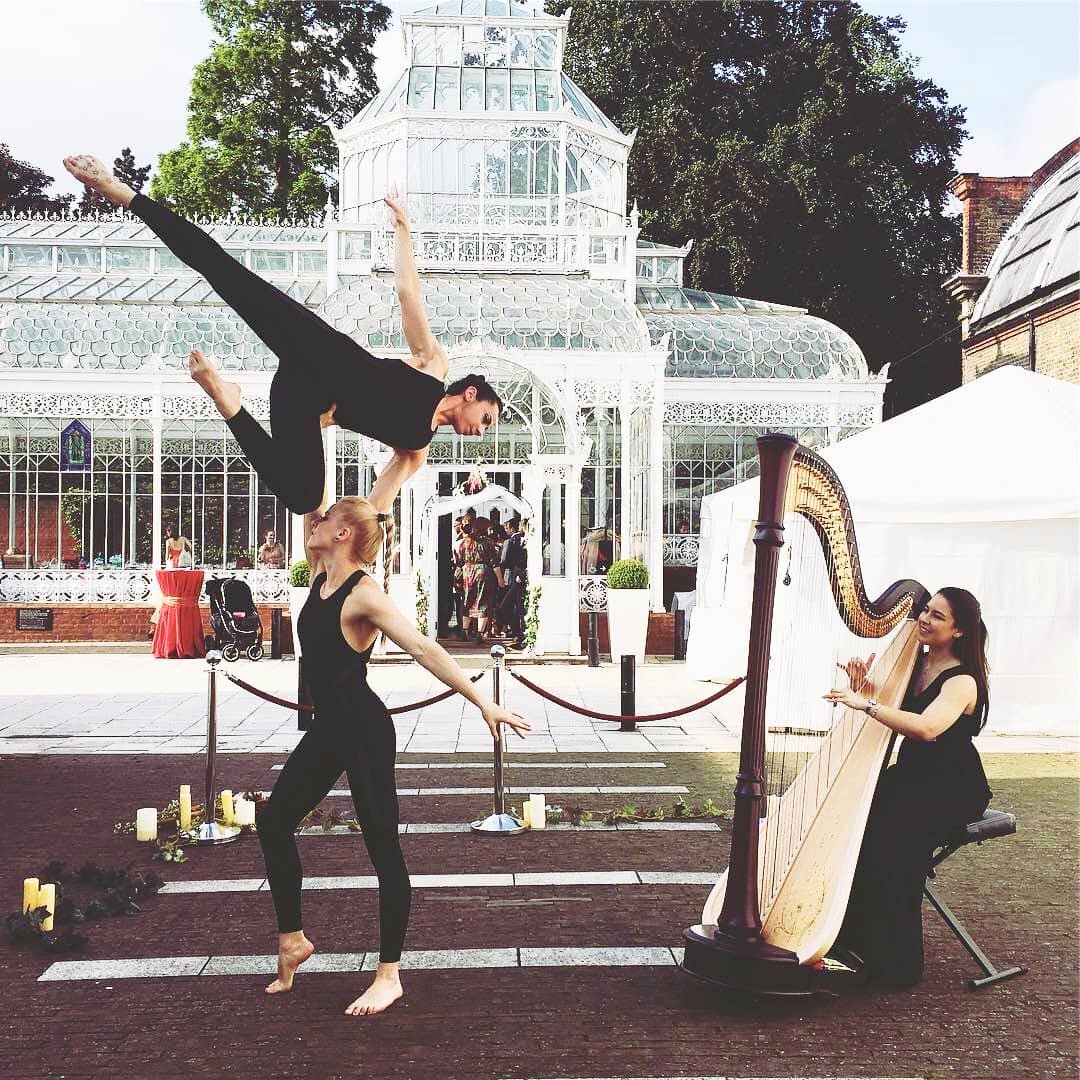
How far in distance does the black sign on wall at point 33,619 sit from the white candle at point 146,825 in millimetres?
14135

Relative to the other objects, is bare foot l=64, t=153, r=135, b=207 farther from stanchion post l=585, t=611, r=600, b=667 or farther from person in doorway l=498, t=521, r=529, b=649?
person in doorway l=498, t=521, r=529, b=649

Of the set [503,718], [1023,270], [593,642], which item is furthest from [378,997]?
[1023,270]

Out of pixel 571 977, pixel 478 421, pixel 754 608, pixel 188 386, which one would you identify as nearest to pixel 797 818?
pixel 571 977

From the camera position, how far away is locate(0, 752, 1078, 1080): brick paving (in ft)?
14.7

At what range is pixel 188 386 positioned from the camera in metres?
21.2

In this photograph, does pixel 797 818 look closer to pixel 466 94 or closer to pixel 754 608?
pixel 754 608

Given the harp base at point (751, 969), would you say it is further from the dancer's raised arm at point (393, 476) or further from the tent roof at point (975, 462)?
the tent roof at point (975, 462)

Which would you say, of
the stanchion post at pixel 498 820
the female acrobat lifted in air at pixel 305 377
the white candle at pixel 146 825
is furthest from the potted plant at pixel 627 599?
the female acrobat lifted in air at pixel 305 377

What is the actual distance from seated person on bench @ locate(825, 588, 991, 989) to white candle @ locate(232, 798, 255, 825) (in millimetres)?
4121

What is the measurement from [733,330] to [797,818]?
62.4 ft

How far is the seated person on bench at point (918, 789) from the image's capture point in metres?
5.28

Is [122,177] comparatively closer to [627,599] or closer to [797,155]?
[797,155]

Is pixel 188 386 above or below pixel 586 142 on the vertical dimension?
below

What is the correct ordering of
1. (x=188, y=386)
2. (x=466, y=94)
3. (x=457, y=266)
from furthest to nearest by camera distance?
1. (x=466, y=94)
2. (x=457, y=266)
3. (x=188, y=386)
